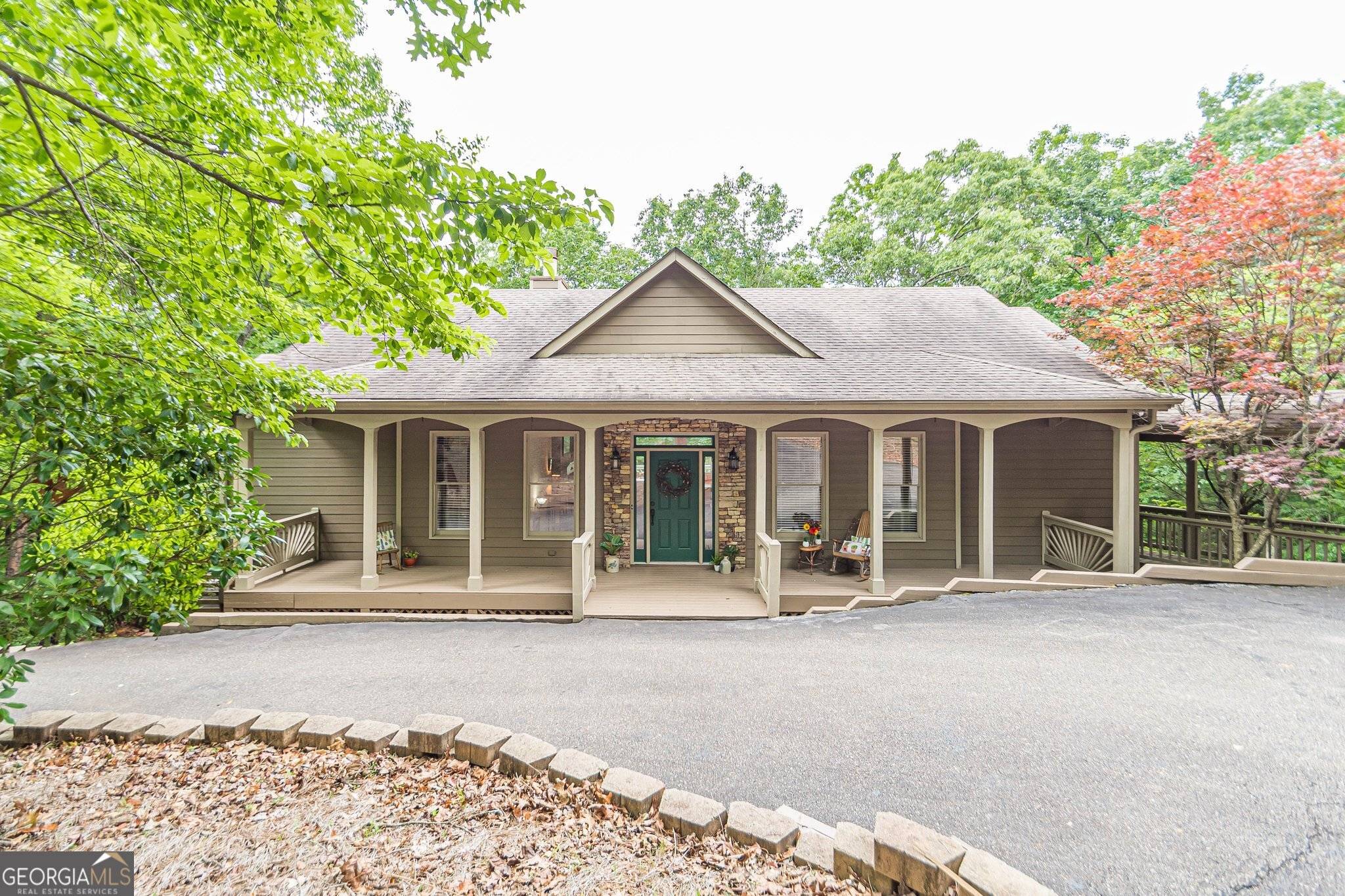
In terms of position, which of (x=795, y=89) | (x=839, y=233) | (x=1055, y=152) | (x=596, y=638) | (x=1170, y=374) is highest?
(x=795, y=89)

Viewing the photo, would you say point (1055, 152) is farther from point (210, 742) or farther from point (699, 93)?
point (210, 742)

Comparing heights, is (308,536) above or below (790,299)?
below

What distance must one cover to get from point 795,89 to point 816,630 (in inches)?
892

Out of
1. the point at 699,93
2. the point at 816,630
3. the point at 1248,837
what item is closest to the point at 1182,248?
the point at 816,630

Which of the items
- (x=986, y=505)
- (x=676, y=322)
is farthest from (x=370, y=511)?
(x=986, y=505)

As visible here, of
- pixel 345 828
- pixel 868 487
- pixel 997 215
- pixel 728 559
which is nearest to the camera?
pixel 345 828

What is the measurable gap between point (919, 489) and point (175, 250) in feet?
30.4

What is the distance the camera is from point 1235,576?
671 cm

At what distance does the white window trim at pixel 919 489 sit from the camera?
338 inches

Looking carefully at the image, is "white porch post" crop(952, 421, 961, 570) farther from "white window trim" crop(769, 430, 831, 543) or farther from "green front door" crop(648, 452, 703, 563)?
"green front door" crop(648, 452, 703, 563)

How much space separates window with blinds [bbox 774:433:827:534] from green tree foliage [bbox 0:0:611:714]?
604 centimetres

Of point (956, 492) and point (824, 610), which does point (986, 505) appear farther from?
point (824, 610)

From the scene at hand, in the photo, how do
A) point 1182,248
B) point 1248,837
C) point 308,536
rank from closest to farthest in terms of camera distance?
point 1248,837 < point 1182,248 < point 308,536

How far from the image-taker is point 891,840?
6.79 feet
